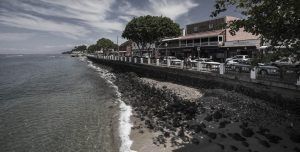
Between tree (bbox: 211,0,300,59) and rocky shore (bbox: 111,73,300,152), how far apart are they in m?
5.02

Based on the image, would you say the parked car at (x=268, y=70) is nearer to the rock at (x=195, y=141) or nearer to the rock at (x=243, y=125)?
the rock at (x=243, y=125)

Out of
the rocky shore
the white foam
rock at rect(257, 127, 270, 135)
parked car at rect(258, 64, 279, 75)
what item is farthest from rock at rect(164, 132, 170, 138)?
parked car at rect(258, 64, 279, 75)

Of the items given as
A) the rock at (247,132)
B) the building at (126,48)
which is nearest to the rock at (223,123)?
the rock at (247,132)

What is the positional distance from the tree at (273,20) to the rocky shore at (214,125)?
5021mm

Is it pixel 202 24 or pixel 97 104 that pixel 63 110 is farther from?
pixel 202 24

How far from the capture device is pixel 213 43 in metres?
48.4

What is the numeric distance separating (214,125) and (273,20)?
25.1ft

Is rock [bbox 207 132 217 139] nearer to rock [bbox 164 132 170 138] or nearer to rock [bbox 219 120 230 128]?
rock [bbox 219 120 230 128]

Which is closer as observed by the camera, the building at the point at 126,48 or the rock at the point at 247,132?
the rock at the point at 247,132

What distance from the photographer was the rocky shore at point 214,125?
35.8 feet

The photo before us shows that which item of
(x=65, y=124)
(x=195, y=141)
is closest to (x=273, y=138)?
(x=195, y=141)

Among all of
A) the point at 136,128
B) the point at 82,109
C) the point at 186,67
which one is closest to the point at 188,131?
the point at 136,128

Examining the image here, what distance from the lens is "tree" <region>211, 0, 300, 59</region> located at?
6.52m

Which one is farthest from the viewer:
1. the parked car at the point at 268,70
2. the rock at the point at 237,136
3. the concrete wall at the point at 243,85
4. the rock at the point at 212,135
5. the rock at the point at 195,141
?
the parked car at the point at 268,70
